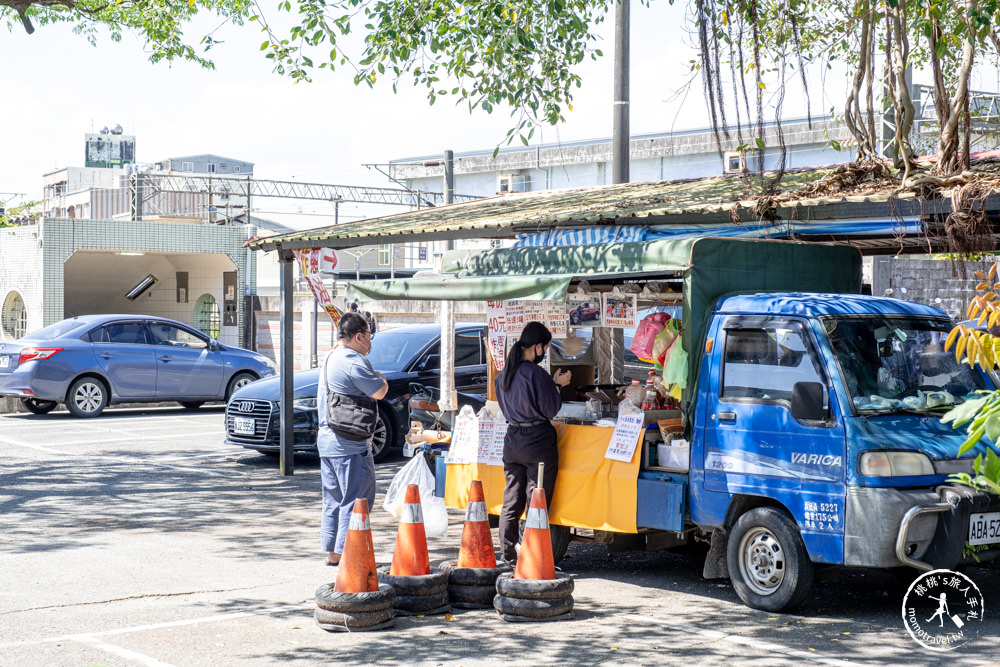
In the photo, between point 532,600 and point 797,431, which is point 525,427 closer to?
point 532,600

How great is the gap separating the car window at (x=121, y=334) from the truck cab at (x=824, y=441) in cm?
1404

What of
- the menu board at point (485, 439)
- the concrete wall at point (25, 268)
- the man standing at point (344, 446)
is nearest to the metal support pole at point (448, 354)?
the menu board at point (485, 439)

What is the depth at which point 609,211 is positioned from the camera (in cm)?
1002

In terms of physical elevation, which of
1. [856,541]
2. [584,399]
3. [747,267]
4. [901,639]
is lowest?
[901,639]

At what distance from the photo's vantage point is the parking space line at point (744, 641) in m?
5.98

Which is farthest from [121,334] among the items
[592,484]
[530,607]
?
[530,607]

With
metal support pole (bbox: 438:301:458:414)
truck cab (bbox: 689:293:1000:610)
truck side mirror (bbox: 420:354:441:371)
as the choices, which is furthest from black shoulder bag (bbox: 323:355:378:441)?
truck side mirror (bbox: 420:354:441:371)

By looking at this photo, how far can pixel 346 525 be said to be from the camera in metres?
8.22

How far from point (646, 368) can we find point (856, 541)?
1315cm

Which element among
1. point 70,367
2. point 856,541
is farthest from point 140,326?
point 856,541

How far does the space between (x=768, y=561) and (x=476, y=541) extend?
178 cm

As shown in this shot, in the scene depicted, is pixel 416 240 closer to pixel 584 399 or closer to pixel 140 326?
pixel 584 399

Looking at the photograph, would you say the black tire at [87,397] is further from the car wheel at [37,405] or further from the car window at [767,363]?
the car window at [767,363]

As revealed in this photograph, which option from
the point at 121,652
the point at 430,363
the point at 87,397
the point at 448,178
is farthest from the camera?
the point at 448,178
